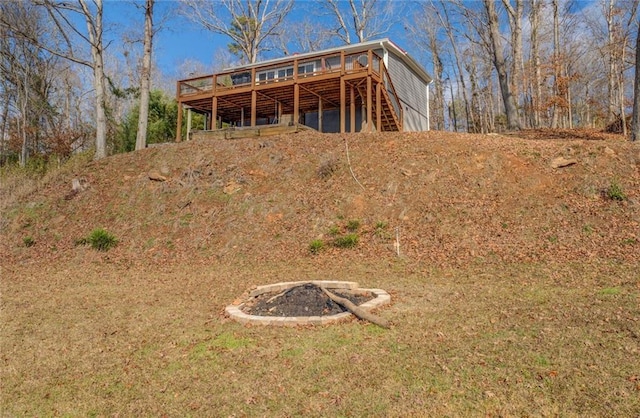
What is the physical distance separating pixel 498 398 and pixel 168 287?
6501 mm

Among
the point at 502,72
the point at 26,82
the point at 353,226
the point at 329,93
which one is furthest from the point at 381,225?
the point at 26,82

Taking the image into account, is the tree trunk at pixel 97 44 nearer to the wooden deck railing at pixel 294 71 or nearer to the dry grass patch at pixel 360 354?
the wooden deck railing at pixel 294 71

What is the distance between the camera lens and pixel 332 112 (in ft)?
67.4

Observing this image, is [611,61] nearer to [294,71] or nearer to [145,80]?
[294,71]

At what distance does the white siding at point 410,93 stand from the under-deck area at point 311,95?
54.7 inches

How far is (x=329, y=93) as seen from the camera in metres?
18.1

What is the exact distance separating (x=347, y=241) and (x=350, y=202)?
187 centimetres

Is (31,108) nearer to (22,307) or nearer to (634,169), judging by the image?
(22,307)

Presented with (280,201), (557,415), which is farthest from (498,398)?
(280,201)

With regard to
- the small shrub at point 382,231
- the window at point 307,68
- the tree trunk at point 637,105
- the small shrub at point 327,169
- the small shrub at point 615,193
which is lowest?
the small shrub at point 382,231

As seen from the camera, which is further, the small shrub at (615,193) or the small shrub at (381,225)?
the small shrub at (381,225)

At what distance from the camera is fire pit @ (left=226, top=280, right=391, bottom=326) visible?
5.27 meters

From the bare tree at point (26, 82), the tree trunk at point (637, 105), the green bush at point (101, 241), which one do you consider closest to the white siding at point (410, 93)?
the tree trunk at point (637, 105)

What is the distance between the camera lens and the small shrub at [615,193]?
29.2 feet
